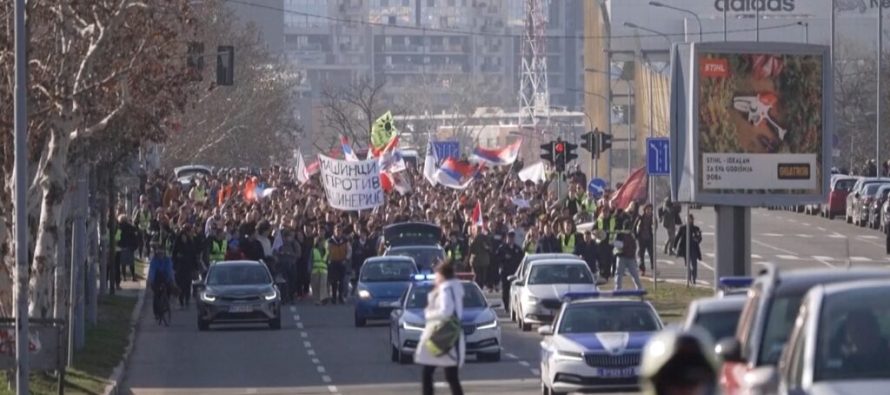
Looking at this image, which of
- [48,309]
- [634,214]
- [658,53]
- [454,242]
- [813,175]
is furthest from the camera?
[658,53]

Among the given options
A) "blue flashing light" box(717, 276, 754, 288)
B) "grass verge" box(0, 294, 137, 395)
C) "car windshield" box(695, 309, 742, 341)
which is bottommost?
"grass verge" box(0, 294, 137, 395)

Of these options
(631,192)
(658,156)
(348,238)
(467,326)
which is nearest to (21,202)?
(467,326)

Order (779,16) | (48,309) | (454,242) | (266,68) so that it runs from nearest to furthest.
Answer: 1. (48,309)
2. (454,242)
3. (266,68)
4. (779,16)

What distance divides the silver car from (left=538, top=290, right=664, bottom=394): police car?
37.7 ft

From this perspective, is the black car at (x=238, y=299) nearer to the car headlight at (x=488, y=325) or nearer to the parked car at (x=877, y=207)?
the car headlight at (x=488, y=325)

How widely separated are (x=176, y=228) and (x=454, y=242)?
5.79 meters

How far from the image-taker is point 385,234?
44.2 m

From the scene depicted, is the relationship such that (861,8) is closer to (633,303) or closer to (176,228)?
(176,228)

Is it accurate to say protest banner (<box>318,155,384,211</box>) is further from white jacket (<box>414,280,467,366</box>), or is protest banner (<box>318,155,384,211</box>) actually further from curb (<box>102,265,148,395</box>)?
white jacket (<box>414,280,467,366</box>)

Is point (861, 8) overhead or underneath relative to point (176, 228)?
overhead

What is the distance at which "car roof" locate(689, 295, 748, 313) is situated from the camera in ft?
48.0

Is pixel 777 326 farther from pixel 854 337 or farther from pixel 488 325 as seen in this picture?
pixel 488 325

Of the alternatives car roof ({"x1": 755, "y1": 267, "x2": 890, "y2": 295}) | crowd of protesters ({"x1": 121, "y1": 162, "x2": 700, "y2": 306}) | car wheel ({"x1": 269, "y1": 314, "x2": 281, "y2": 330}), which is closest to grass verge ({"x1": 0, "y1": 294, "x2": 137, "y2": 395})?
crowd of protesters ({"x1": 121, "y1": 162, "x2": 700, "y2": 306})

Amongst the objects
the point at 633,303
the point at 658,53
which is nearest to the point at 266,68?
the point at 658,53
